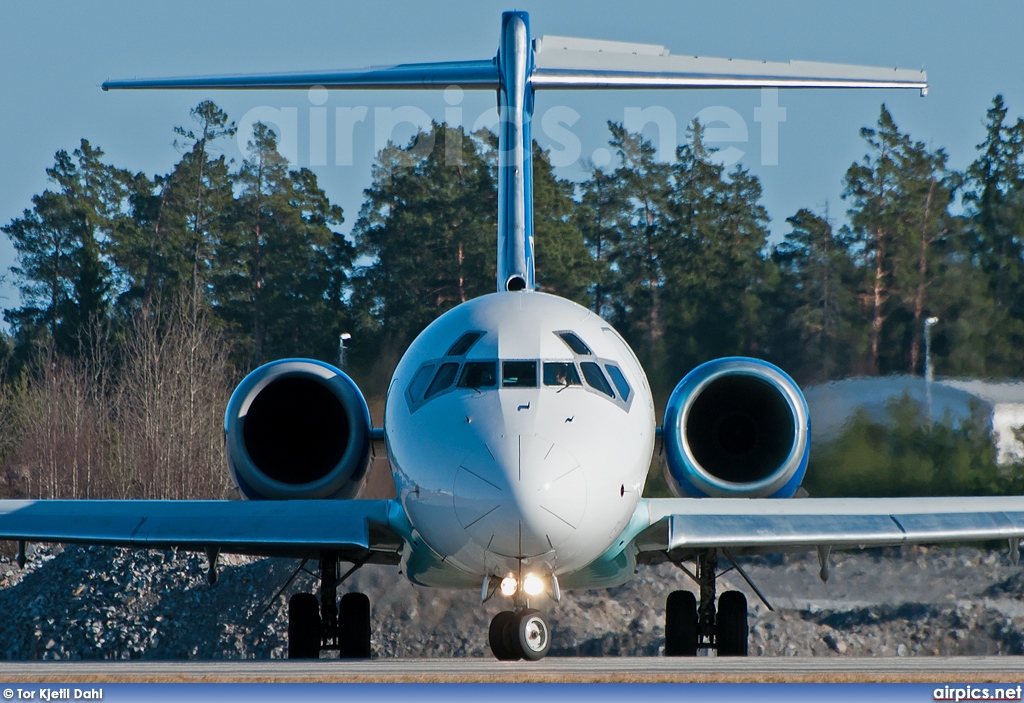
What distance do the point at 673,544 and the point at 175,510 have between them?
502cm

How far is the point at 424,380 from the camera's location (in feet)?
43.7

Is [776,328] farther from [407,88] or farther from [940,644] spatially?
[407,88]

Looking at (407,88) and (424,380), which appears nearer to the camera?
(424,380)

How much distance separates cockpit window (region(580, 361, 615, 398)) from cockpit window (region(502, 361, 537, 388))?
512 millimetres

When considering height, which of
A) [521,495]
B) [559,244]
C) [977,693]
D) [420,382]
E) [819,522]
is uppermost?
[559,244]

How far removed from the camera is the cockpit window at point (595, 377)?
42.6 feet

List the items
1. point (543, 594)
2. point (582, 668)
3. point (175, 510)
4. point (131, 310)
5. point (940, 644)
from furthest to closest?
point (131, 310) < point (940, 644) < point (175, 510) < point (543, 594) < point (582, 668)

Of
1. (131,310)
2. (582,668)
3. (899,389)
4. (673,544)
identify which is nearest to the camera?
A: (582,668)

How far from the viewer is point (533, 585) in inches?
494

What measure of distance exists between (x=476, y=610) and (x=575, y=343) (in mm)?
8895

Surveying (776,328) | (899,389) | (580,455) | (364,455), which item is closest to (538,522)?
(580,455)

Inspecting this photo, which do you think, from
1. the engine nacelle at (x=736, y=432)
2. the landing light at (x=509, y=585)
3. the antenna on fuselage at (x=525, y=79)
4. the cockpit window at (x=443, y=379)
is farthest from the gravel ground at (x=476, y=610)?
the landing light at (x=509, y=585)

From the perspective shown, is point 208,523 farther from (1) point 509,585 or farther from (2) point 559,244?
(2) point 559,244

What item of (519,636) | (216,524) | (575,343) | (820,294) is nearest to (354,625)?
(216,524)
